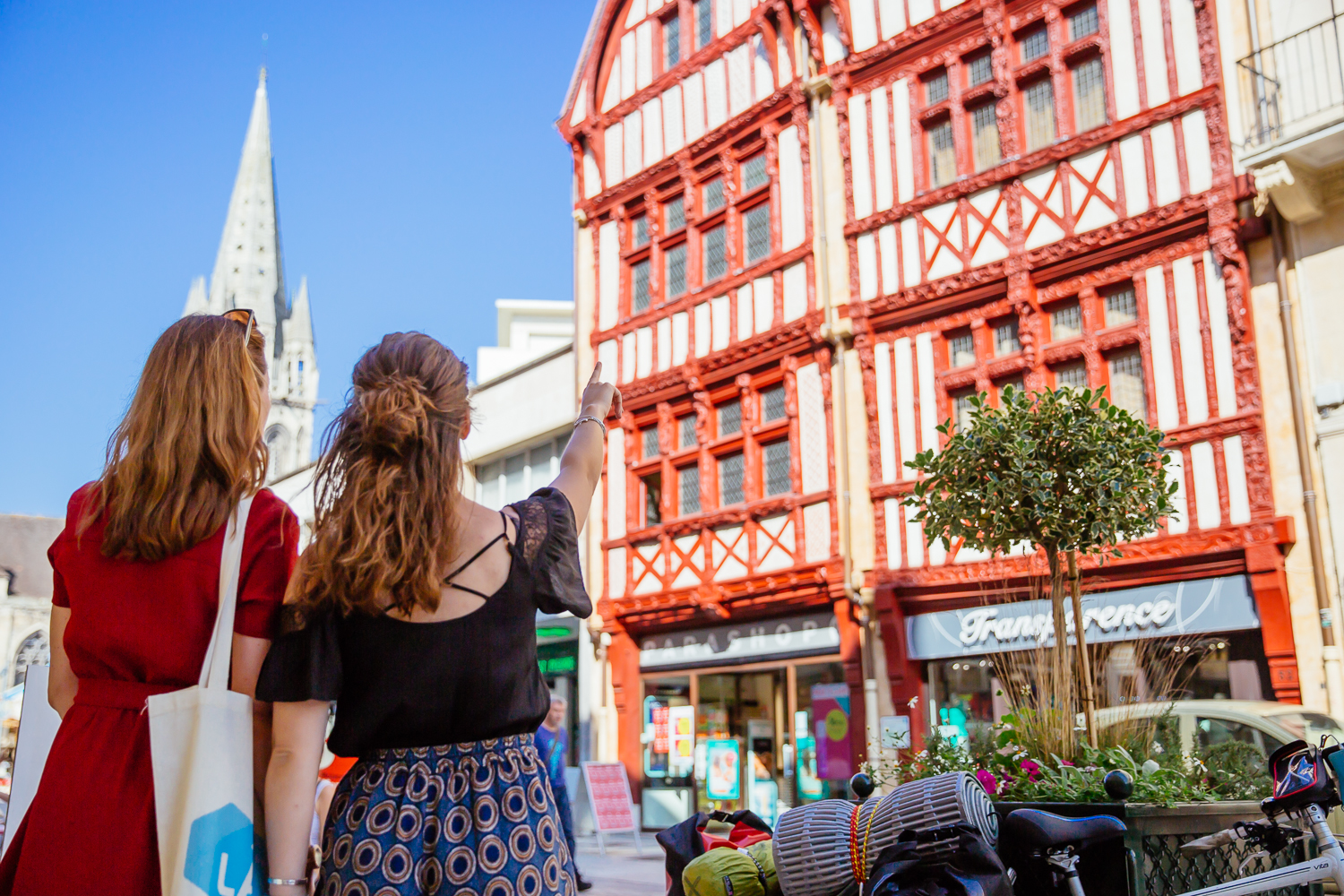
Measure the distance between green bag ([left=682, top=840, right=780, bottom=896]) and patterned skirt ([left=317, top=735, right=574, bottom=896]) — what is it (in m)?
1.40

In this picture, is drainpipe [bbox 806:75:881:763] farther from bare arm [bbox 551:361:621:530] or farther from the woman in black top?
the woman in black top

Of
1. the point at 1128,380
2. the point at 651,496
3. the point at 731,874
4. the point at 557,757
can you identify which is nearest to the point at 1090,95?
the point at 1128,380

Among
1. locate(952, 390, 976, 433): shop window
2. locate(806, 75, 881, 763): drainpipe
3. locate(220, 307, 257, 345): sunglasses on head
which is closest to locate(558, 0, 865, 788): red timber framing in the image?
locate(806, 75, 881, 763): drainpipe

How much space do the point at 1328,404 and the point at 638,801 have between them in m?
9.13

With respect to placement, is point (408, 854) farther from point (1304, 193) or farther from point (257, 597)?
point (1304, 193)

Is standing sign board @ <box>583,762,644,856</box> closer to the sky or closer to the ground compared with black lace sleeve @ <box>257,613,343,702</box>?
closer to the ground

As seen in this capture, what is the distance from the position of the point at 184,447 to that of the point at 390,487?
344 millimetres

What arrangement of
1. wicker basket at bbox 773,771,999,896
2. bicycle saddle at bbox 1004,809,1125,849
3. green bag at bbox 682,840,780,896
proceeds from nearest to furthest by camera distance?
wicker basket at bbox 773,771,999,896
bicycle saddle at bbox 1004,809,1125,849
green bag at bbox 682,840,780,896

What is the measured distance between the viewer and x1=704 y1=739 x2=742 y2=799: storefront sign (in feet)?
45.0

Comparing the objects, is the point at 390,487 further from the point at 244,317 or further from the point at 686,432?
the point at 686,432

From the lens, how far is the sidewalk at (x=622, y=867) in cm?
865

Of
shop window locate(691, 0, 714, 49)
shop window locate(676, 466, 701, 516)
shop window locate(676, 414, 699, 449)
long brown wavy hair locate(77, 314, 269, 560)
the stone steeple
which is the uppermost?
the stone steeple

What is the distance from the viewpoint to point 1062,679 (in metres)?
4.70

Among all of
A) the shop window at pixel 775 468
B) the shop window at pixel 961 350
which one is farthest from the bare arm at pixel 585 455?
the shop window at pixel 775 468
